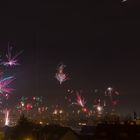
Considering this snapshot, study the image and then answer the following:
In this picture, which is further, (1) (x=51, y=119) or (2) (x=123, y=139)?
(1) (x=51, y=119)

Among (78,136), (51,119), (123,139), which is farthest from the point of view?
(51,119)

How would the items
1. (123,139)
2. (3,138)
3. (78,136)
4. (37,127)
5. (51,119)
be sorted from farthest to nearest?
(51,119) < (3,138) < (37,127) < (78,136) < (123,139)

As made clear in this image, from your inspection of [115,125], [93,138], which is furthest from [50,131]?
[115,125]

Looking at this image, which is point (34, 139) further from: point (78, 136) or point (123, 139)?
point (123, 139)

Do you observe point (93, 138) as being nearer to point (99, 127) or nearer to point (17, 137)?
point (99, 127)

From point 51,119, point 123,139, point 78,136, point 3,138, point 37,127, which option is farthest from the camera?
point 51,119

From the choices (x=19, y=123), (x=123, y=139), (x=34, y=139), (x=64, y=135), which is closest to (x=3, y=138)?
(x=19, y=123)

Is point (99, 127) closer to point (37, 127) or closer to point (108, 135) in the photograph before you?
point (108, 135)

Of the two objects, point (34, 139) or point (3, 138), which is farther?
point (3, 138)

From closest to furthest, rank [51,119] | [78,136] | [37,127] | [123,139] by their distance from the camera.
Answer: [123,139], [78,136], [37,127], [51,119]
